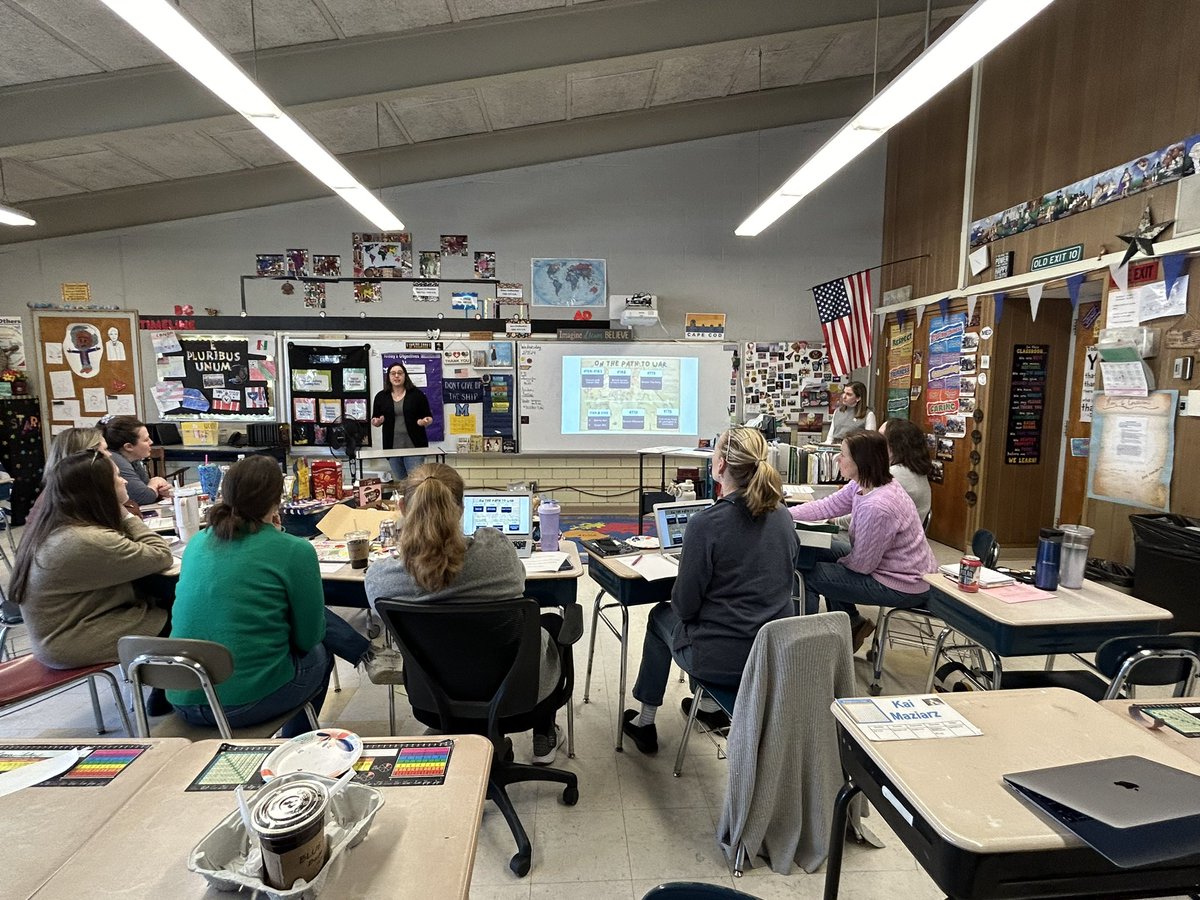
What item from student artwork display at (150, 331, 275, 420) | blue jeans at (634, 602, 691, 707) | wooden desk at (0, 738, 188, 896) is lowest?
blue jeans at (634, 602, 691, 707)

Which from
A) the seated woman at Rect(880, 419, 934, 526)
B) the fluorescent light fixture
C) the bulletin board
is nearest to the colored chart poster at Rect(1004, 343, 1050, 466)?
the seated woman at Rect(880, 419, 934, 526)

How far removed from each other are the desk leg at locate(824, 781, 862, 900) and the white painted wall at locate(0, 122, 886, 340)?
5.50 metres

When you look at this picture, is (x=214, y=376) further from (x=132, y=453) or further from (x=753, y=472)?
(x=753, y=472)

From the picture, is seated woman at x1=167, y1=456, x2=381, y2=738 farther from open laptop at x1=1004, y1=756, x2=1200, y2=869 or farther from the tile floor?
open laptop at x1=1004, y1=756, x2=1200, y2=869

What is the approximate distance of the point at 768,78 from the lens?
A: 5547 mm

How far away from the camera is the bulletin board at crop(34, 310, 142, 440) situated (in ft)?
19.8

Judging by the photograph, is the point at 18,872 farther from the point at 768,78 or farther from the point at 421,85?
the point at 768,78

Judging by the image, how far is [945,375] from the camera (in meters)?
5.38

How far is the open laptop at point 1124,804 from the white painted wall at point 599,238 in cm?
567

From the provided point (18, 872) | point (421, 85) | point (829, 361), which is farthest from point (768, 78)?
point (18, 872)

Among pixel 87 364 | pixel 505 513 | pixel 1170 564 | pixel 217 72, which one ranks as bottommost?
pixel 1170 564

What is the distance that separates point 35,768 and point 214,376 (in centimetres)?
589

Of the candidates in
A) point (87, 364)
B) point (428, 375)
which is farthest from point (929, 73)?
point (87, 364)

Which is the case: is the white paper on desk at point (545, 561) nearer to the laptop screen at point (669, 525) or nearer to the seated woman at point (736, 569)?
the laptop screen at point (669, 525)
